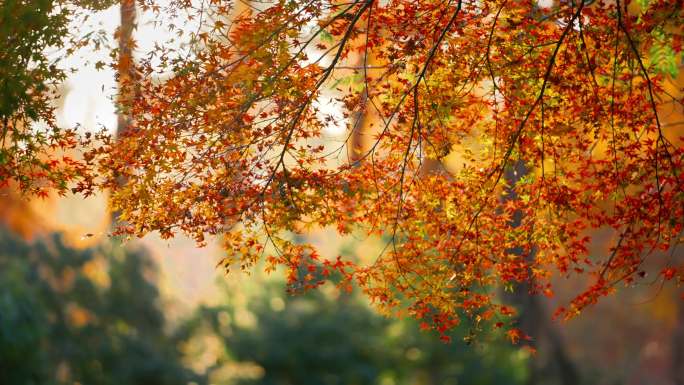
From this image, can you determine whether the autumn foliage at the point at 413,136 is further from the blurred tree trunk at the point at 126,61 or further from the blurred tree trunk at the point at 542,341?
the blurred tree trunk at the point at 542,341

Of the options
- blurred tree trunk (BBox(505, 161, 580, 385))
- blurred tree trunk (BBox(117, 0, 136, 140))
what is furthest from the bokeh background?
blurred tree trunk (BBox(117, 0, 136, 140))

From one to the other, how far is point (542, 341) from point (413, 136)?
37.2 ft

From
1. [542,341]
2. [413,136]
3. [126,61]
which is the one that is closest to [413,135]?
[413,136]

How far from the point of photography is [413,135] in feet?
22.5

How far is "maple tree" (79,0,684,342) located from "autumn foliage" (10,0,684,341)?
17mm

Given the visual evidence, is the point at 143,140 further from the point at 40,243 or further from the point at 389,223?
the point at 40,243

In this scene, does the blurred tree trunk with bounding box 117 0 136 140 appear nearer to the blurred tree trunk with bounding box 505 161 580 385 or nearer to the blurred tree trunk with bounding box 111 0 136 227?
the blurred tree trunk with bounding box 111 0 136 227

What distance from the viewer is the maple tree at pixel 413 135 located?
6.34 meters

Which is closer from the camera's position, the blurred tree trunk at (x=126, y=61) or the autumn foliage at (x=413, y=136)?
the autumn foliage at (x=413, y=136)

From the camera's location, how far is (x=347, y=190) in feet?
22.2

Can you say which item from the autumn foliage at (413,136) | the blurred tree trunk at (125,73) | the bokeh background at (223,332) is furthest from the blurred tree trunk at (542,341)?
the blurred tree trunk at (125,73)

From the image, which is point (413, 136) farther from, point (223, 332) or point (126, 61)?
point (223, 332)

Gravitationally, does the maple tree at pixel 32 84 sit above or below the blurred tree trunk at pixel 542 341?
below

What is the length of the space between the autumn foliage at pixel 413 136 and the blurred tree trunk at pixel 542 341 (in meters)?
6.49
